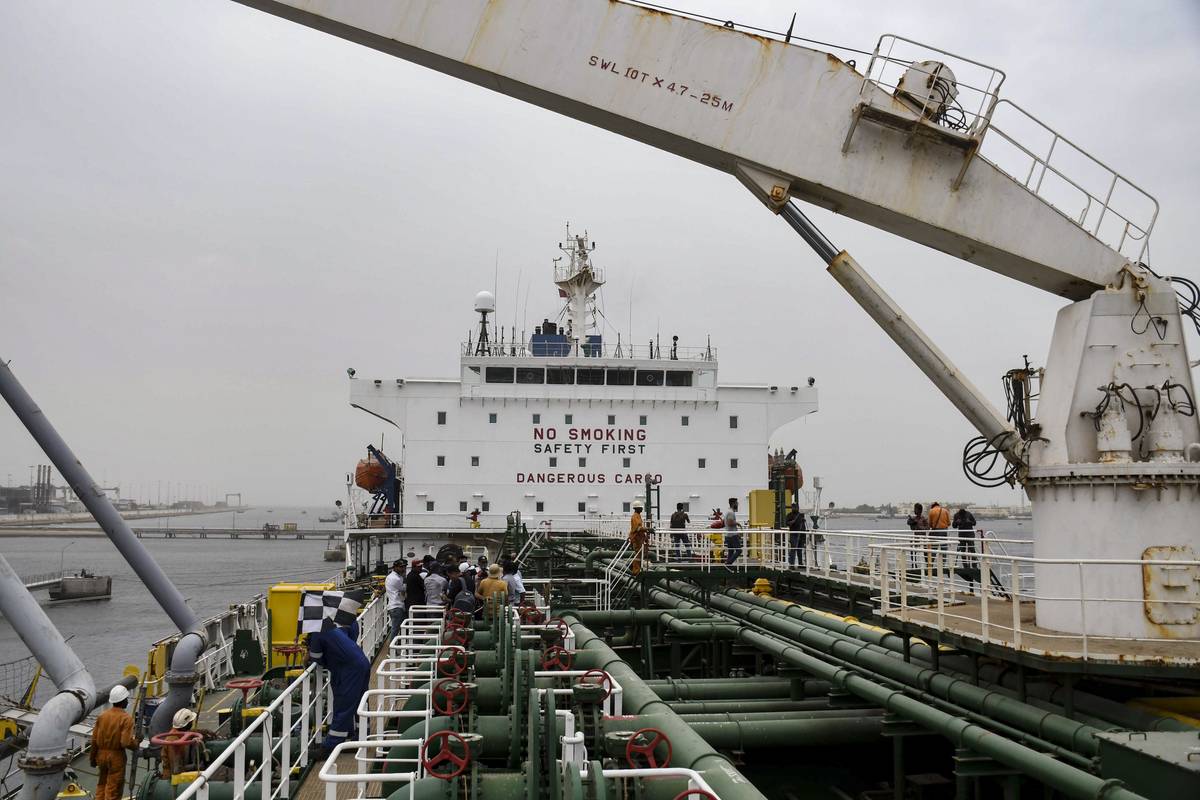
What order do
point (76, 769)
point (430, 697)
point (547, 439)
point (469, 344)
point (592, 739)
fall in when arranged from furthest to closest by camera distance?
point (469, 344), point (547, 439), point (76, 769), point (430, 697), point (592, 739)

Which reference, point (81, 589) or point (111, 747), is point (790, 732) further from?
point (81, 589)

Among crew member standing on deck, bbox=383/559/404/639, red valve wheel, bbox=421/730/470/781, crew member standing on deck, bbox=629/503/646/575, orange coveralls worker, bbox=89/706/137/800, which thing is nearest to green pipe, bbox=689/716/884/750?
red valve wheel, bbox=421/730/470/781

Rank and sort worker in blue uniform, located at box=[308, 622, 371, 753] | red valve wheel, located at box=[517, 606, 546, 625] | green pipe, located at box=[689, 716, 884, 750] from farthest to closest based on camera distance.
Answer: red valve wheel, located at box=[517, 606, 546, 625] → green pipe, located at box=[689, 716, 884, 750] → worker in blue uniform, located at box=[308, 622, 371, 753]

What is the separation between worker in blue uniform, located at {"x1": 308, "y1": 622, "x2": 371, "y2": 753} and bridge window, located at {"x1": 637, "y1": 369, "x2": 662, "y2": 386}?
2299 cm

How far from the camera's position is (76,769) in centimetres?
1338

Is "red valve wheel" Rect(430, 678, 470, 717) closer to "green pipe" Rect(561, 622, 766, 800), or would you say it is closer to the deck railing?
the deck railing

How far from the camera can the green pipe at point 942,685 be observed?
6.57 metres

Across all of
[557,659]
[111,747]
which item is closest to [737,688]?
[557,659]

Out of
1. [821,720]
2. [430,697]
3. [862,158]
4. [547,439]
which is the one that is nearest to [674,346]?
[547,439]

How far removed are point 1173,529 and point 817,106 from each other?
18.7ft

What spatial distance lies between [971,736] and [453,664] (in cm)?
415

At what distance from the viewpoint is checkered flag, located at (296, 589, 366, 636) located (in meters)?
8.23

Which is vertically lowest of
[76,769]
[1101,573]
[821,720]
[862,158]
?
[76,769]

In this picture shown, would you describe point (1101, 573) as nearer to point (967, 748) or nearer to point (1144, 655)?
point (1144, 655)
